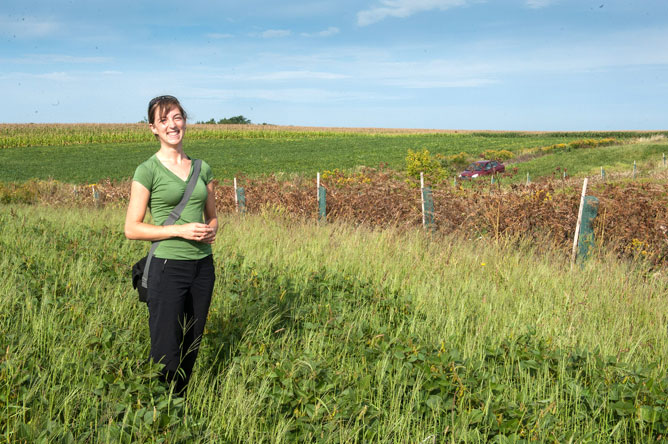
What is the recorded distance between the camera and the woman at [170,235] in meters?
3.06

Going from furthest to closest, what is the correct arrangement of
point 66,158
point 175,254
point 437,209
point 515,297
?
1. point 66,158
2. point 437,209
3. point 515,297
4. point 175,254

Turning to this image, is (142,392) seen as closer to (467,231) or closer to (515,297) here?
(515,297)

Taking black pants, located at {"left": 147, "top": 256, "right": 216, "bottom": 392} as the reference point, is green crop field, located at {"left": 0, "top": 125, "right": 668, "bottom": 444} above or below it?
below

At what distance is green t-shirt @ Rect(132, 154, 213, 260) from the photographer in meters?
3.06

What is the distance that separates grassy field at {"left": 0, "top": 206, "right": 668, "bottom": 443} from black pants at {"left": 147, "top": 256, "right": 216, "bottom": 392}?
0.16 m

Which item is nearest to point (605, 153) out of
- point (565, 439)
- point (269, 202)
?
point (269, 202)

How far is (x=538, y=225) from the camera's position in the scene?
7988 millimetres

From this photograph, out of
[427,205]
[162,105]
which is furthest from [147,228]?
[427,205]

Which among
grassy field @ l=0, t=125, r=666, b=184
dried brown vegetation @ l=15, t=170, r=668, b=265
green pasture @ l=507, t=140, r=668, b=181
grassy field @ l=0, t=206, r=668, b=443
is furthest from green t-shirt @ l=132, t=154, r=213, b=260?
green pasture @ l=507, t=140, r=668, b=181

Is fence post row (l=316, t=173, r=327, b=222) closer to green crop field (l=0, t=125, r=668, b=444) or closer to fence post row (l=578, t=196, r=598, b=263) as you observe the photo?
green crop field (l=0, t=125, r=668, b=444)

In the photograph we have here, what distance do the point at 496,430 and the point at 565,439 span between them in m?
0.40

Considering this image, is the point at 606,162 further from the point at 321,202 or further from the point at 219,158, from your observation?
the point at 321,202

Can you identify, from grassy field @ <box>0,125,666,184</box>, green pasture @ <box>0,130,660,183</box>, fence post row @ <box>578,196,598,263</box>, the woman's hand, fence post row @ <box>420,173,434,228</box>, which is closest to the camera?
the woman's hand

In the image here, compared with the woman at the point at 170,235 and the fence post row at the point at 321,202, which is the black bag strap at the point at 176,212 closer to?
the woman at the point at 170,235
